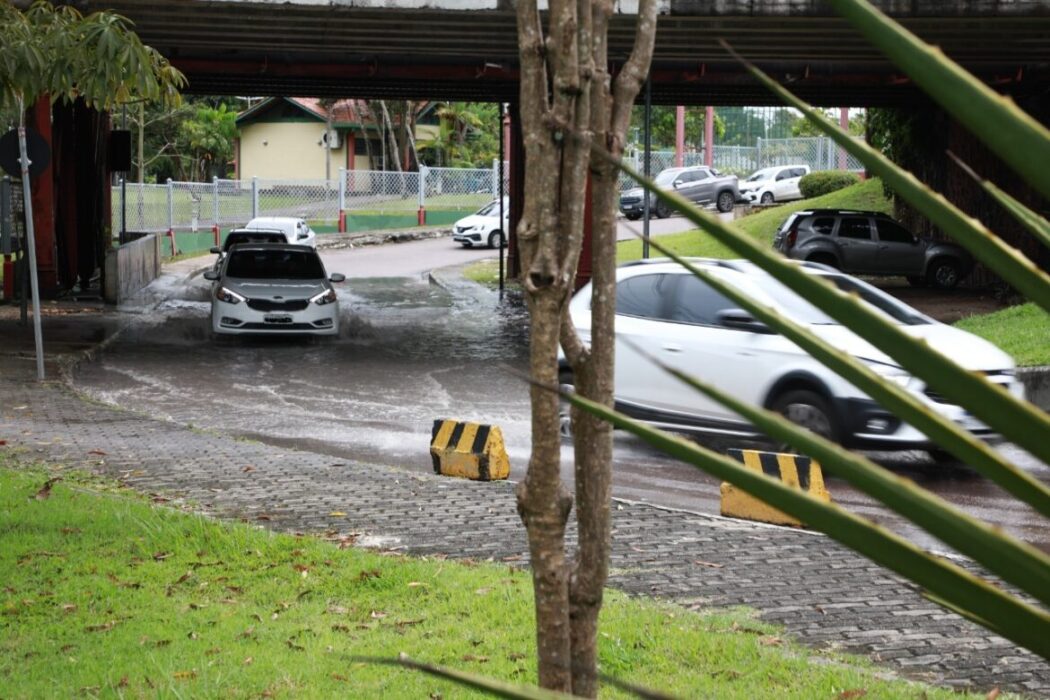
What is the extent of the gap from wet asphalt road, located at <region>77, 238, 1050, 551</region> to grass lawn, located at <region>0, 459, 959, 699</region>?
1282 mm

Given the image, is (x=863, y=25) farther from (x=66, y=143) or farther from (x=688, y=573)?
(x=66, y=143)

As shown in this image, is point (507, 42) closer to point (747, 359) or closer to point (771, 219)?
point (747, 359)

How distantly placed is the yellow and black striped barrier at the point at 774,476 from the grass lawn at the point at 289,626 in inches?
96.2

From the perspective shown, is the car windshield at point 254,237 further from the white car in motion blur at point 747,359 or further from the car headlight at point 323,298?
the white car in motion blur at point 747,359

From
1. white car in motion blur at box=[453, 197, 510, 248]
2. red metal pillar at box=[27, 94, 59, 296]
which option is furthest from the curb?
white car in motion blur at box=[453, 197, 510, 248]

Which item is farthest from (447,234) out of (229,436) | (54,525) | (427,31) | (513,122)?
(54,525)

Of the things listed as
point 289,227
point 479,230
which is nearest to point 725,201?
point 479,230

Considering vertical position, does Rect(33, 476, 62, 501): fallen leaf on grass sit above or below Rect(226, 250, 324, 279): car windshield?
below

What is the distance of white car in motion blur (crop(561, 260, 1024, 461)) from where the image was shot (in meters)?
11.4

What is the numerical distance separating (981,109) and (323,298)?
20836 millimetres

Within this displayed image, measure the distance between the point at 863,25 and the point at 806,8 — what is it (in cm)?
1844

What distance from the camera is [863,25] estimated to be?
3.37 feet

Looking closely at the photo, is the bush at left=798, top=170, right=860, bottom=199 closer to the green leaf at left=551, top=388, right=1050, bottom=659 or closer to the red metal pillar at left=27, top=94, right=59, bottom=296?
the red metal pillar at left=27, top=94, right=59, bottom=296

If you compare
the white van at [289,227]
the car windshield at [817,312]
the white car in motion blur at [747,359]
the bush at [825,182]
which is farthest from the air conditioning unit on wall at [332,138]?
the car windshield at [817,312]
